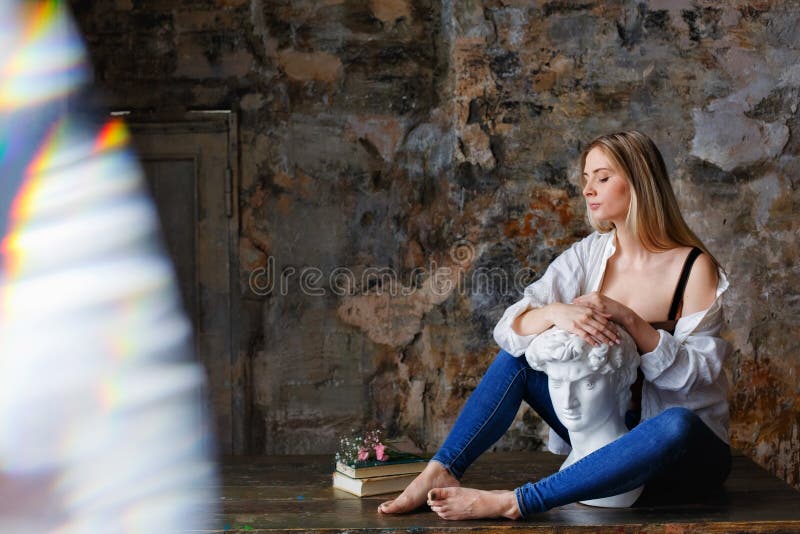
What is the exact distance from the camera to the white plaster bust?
229 centimetres

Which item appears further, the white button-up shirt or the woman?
the white button-up shirt

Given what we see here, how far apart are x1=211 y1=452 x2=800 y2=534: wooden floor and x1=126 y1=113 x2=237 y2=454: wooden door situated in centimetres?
130

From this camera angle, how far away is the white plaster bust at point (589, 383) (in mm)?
2287

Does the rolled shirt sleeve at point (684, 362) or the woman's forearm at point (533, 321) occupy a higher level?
the woman's forearm at point (533, 321)

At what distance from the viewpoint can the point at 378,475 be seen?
2.66 m

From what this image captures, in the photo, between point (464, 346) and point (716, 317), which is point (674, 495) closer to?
point (716, 317)

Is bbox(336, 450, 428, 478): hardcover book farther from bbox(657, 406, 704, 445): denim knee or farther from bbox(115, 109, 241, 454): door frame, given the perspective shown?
bbox(115, 109, 241, 454): door frame

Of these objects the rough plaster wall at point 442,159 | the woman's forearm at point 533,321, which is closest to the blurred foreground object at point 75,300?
the rough plaster wall at point 442,159

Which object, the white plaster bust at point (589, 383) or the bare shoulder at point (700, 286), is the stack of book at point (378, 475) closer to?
the white plaster bust at point (589, 383)

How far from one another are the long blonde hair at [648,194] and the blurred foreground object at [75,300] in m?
1.78

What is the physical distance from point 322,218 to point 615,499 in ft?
7.17

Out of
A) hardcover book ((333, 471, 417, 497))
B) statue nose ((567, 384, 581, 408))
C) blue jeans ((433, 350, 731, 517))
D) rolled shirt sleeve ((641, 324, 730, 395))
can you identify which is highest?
rolled shirt sleeve ((641, 324, 730, 395))

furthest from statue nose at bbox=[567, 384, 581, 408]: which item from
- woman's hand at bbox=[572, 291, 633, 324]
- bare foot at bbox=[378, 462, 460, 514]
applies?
bare foot at bbox=[378, 462, 460, 514]

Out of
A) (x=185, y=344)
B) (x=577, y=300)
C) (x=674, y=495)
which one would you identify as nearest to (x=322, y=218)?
(x=185, y=344)
